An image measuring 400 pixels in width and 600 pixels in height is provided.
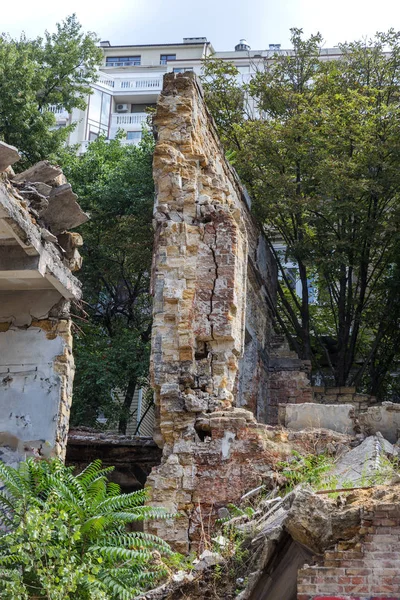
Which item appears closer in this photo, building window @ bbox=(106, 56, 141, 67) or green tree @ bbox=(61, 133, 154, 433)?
green tree @ bbox=(61, 133, 154, 433)

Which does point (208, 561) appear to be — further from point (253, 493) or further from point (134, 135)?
point (134, 135)

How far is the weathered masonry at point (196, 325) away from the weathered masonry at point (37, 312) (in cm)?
124

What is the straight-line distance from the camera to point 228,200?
14.4 m

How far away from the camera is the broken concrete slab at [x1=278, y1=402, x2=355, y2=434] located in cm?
1212

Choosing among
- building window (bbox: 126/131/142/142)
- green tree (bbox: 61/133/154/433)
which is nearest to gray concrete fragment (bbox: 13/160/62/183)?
green tree (bbox: 61/133/154/433)

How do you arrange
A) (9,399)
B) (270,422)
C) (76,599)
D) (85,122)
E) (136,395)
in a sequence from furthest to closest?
(85,122), (136,395), (270,422), (9,399), (76,599)

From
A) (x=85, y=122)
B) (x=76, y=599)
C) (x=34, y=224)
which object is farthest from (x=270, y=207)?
(x=85, y=122)

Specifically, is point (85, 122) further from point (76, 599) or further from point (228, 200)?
point (76, 599)

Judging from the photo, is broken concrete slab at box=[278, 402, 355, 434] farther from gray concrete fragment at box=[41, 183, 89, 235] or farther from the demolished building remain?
gray concrete fragment at box=[41, 183, 89, 235]

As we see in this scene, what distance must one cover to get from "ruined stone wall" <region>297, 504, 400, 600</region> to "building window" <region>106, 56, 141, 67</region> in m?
35.5

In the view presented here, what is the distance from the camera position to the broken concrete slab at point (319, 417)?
12125 mm

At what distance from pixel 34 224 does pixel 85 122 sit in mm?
25693

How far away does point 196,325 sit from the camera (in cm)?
1276

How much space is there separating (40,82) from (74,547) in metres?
15.5
